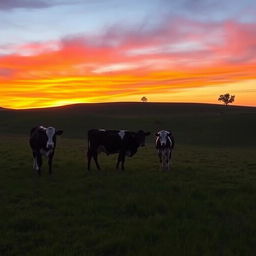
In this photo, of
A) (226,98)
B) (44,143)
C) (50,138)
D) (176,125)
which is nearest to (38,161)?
(44,143)

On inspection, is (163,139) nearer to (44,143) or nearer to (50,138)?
(50,138)

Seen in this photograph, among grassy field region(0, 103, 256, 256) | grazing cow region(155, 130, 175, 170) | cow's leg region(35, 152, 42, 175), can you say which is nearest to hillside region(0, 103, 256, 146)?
grazing cow region(155, 130, 175, 170)

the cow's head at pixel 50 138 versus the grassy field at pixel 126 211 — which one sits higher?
the cow's head at pixel 50 138

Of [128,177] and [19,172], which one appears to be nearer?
[128,177]

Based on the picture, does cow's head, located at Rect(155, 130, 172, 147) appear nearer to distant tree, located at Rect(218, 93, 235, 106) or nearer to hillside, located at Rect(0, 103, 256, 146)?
hillside, located at Rect(0, 103, 256, 146)

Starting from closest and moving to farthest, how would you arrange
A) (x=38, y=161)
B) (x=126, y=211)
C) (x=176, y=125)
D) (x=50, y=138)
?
1. (x=126, y=211)
2. (x=38, y=161)
3. (x=50, y=138)
4. (x=176, y=125)

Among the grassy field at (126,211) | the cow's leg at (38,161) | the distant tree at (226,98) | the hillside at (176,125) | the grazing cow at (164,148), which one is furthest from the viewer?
the distant tree at (226,98)

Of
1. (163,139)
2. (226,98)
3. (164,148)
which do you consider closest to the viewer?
(164,148)

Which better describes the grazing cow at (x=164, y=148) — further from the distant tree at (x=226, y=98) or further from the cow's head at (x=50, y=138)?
the distant tree at (x=226, y=98)

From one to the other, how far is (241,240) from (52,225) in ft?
13.6

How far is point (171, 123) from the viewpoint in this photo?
7838 cm

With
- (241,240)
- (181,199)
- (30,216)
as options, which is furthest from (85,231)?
(181,199)

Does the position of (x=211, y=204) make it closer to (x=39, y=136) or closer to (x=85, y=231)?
(x=85, y=231)

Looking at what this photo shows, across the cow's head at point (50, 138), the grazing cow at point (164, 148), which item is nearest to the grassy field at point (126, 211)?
the grazing cow at point (164, 148)
